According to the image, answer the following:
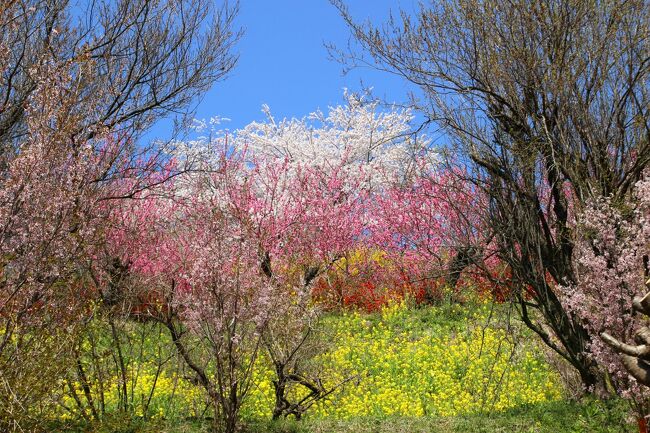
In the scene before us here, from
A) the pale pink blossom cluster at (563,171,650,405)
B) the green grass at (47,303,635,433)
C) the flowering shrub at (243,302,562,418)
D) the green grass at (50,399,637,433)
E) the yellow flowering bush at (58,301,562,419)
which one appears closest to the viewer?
the pale pink blossom cluster at (563,171,650,405)

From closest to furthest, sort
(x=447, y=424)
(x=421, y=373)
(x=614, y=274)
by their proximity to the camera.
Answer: (x=614, y=274) → (x=447, y=424) → (x=421, y=373)

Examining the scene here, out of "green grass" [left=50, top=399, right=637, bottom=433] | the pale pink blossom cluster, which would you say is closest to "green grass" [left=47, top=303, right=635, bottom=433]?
"green grass" [left=50, top=399, right=637, bottom=433]

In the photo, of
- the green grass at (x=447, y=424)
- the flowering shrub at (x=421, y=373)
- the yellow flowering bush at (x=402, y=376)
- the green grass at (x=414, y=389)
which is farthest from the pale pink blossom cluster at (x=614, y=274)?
the flowering shrub at (x=421, y=373)

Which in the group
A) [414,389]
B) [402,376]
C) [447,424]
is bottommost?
[447,424]

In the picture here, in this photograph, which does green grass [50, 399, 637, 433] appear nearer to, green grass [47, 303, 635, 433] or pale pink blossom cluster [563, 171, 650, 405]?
green grass [47, 303, 635, 433]

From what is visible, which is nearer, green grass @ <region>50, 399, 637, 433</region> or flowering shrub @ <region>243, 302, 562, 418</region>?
green grass @ <region>50, 399, 637, 433</region>

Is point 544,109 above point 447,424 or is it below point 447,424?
above

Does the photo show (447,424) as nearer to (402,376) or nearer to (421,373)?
(402,376)

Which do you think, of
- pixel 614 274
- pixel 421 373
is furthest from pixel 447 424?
pixel 421 373

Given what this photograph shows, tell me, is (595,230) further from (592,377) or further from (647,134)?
(592,377)

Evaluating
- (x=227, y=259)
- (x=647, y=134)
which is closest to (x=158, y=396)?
(x=227, y=259)

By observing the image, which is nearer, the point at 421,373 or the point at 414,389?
the point at 414,389

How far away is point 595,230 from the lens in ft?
24.5

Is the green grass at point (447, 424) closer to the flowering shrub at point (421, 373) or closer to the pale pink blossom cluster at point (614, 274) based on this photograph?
the pale pink blossom cluster at point (614, 274)
